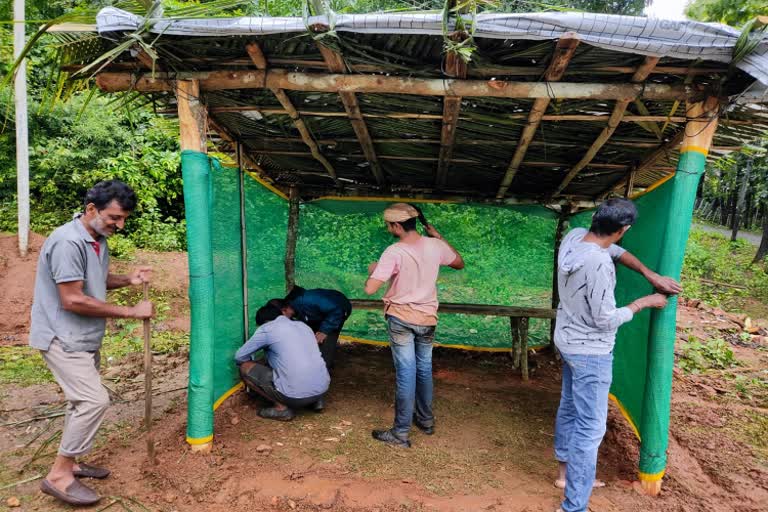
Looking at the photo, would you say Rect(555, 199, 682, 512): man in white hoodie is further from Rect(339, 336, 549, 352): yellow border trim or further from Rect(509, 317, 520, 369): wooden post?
Rect(339, 336, 549, 352): yellow border trim

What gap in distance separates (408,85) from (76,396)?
100 inches

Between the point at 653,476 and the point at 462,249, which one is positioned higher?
the point at 462,249

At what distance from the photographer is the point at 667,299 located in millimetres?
2928

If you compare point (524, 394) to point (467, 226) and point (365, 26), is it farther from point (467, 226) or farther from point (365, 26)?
point (365, 26)

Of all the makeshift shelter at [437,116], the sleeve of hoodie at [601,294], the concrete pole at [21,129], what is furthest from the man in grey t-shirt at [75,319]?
the concrete pole at [21,129]

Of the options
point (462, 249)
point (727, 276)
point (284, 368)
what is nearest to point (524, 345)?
point (462, 249)

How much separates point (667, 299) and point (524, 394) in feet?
7.89

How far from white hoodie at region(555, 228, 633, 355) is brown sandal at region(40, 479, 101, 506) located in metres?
2.77

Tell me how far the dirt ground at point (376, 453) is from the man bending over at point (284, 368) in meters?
0.19

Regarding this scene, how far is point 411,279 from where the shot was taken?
11.6 feet

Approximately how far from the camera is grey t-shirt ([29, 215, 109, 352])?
254 centimetres

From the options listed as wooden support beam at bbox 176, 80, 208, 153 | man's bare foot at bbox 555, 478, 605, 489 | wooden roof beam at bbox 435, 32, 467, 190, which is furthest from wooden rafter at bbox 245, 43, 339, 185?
man's bare foot at bbox 555, 478, 605, 489

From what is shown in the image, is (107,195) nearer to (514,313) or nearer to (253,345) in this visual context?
(253,345)

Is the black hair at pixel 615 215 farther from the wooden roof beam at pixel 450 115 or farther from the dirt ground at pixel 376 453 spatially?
the dirt ground at pixel 376 453
